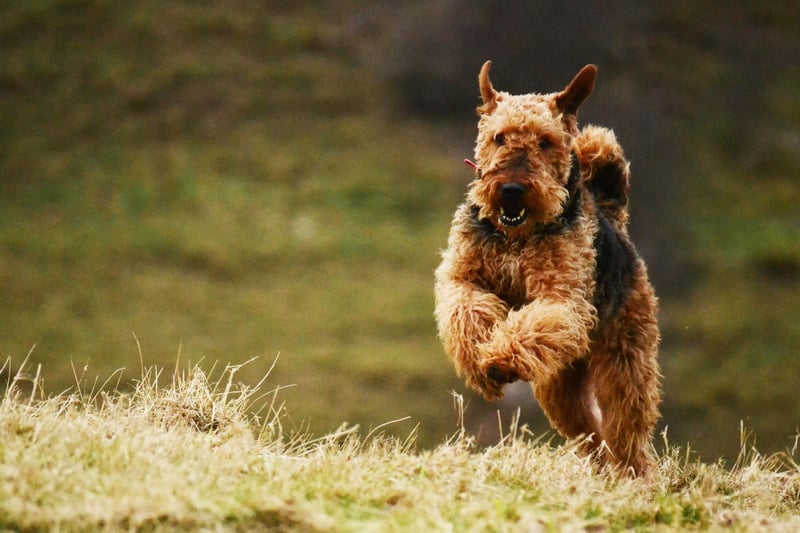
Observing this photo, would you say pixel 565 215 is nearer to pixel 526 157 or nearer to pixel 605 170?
pixel 526 157

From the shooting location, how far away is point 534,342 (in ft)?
15.2

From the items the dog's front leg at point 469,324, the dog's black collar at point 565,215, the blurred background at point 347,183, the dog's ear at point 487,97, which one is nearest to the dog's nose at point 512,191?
the dog's black collar at point 565,215

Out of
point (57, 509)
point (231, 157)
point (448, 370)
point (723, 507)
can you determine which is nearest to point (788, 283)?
point (448, 370)

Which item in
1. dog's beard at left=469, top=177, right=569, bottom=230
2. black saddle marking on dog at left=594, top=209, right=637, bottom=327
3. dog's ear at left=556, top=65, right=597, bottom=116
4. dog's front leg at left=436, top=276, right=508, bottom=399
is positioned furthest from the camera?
black saddle marking on dog at left=594, top=209, right=637, bottom=327

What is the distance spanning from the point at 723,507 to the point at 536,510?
45.8 inches

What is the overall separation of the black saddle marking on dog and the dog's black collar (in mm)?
324

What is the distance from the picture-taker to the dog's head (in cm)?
482

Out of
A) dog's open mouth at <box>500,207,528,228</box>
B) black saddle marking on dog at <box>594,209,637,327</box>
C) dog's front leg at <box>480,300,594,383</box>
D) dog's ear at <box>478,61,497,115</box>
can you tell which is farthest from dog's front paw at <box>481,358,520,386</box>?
dog's ear at <box>478,61,497,115</box>

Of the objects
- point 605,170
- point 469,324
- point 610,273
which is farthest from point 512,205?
point 605,170

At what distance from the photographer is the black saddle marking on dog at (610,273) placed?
5551 mm

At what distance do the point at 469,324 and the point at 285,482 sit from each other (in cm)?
128

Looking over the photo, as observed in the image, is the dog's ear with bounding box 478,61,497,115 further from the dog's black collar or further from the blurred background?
the blurred background

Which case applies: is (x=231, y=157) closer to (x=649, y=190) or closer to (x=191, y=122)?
(x=191, y=122)

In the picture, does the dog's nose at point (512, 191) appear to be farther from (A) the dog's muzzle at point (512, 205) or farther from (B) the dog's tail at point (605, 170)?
(B) the dog's tail at point (605, 170)
